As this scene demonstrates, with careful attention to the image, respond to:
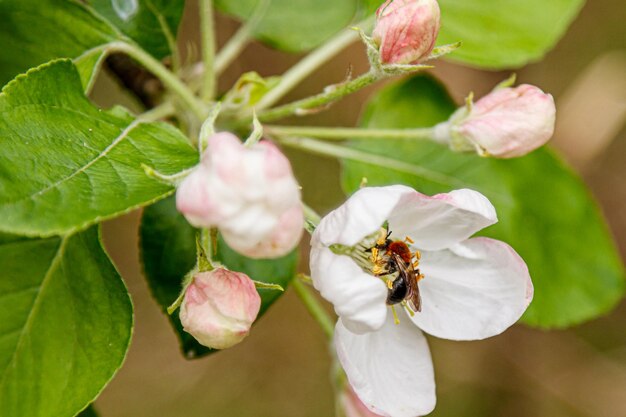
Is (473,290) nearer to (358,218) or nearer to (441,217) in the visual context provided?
(441,217)

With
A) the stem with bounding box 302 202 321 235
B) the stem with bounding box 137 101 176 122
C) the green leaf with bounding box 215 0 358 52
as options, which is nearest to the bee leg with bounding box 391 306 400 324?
the stem with bounding box 302 202 321 235

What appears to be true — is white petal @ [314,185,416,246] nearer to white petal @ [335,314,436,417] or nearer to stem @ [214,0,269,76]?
white petal @ [335,314,436,417]

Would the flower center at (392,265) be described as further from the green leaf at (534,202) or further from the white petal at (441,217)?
the green leaf at (534,202)

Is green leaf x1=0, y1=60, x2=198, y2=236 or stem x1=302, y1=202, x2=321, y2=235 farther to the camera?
stem x1=302, y1=202, x2=321, y2=235

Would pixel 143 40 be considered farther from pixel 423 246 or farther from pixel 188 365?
pixel 188 365

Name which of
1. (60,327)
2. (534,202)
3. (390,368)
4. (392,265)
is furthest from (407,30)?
(534,202)

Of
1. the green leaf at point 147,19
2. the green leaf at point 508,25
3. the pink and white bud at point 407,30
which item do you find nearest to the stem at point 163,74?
the green leaf at point 147,19
